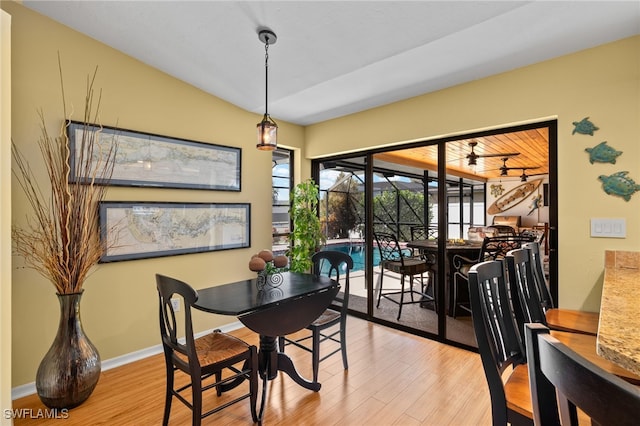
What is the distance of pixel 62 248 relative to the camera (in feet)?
7.00

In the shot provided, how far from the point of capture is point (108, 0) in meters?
2.05

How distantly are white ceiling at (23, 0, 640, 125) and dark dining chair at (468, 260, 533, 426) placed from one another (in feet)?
5.14

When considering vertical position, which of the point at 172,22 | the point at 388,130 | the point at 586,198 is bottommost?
the point at 586,198

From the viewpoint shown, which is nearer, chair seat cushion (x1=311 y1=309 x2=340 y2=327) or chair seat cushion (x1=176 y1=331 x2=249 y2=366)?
chair seat cushion (x1=176 y1=331 x2=249 y2=366)

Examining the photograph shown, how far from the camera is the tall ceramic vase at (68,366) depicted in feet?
6.70

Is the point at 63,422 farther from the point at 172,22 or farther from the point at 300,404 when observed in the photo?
the point at 172,22

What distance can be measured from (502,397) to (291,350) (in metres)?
2.14

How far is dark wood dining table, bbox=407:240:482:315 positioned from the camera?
131 inches

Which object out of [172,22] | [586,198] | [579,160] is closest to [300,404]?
[586,198]

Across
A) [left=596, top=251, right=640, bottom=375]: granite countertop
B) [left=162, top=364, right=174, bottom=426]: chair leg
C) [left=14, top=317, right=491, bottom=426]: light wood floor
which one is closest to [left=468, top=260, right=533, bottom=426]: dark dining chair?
[left=596, top=251, right=640, bottom=375]: granite countertop

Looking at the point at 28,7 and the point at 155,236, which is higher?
the point at 28,7

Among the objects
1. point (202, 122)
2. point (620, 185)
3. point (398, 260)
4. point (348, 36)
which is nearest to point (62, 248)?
point (202, 122)

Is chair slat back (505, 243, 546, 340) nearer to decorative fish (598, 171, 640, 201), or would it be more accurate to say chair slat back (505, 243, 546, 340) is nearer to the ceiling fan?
decorative fish (598, 171, 640, 201)

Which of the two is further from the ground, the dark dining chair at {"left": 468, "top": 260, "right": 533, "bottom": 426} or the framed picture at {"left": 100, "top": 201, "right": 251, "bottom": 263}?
the framed picture at {"left": 100, "top": 201, "right": 251, "bottom": 263}
